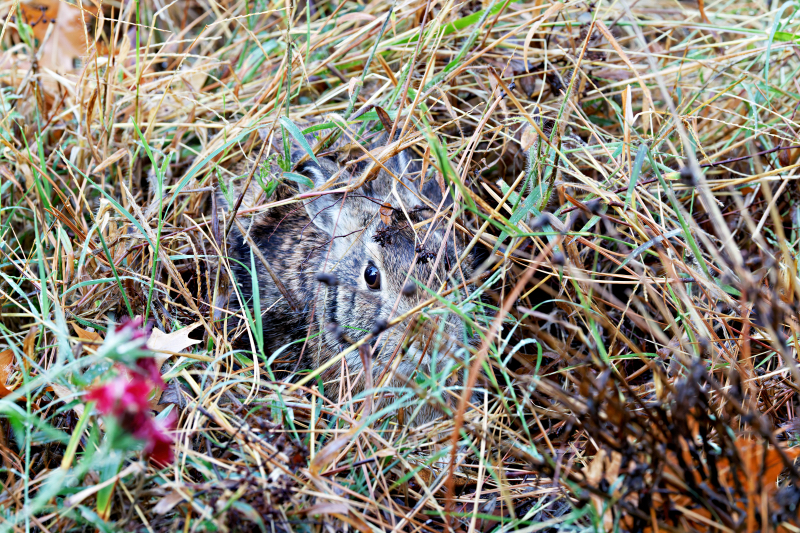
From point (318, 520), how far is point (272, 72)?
2976mm

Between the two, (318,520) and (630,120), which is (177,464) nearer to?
(318,520)

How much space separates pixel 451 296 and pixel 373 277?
0.75 metres

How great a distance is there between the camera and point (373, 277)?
325 centimetres

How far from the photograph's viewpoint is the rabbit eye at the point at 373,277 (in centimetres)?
324

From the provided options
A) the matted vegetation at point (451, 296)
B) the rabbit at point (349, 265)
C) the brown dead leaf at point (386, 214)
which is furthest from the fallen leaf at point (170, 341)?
the brown dead leaf at point (386, 214)

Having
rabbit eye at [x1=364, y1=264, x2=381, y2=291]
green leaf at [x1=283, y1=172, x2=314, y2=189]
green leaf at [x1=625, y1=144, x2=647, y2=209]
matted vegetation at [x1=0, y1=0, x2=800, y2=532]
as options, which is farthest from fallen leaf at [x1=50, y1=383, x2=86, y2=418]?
green leaf at [x1=625, y1=144, x2=647, y2=209]

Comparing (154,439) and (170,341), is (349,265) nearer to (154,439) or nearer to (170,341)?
(170,341)

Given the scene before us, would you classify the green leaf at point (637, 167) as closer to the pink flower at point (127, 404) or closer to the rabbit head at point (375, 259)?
the rabbit head at point (375, 259)

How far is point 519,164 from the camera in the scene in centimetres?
360

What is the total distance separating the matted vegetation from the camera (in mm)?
1852

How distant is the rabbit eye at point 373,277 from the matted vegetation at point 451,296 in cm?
50

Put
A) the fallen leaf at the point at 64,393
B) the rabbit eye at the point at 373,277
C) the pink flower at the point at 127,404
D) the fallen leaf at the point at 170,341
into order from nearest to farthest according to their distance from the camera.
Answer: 1. the pink flower at the point at 127,404
2. the fallen leaf at the point at 64,393
3. the fallen leaf at the point at 170,341
4. the rabbit eye at the point at 373,277

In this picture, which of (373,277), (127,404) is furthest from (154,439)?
(373,277)

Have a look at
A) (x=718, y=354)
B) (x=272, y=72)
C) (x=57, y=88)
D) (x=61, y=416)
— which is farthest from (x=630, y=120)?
(x=57, y=88)
